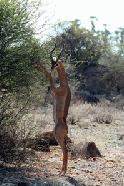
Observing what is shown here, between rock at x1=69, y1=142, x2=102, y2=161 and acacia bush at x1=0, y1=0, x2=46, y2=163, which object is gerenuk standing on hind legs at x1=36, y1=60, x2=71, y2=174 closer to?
acacia bush at x1=0, y1=0, x2=46, y2=163

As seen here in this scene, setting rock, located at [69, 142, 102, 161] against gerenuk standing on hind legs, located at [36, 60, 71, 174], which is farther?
rock, located at [69, 142, 102, 161]

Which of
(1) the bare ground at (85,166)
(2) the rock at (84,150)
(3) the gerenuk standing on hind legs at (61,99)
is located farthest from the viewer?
(2) the rock at (84,150)

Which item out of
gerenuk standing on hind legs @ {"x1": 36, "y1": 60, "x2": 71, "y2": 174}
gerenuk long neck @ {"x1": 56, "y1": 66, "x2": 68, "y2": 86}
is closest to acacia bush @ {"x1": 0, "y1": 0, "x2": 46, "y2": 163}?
gerenuk standing on hind legs @ {"x1": 36, "y1": 60, "x2": 71, "y2": 174}

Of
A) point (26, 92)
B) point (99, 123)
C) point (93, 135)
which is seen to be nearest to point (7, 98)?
point (26, 92)

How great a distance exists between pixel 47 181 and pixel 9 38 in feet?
9.42

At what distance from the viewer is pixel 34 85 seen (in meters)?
12.8

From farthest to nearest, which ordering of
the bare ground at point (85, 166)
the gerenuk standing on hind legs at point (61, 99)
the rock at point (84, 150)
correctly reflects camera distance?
the rock at point (84, 150)
the bare ground at point (85, 166)
the gerenuk standing on hind legs at point (61, 99)

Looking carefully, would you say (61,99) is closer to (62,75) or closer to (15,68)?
(62,75)

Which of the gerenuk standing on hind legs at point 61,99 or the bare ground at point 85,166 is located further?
the bare ground at point 85,166

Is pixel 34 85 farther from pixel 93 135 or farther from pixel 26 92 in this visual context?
pixel 93 135

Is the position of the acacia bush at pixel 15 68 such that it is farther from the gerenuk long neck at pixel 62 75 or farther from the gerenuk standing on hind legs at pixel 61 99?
Result: the gerenuk long neck at pixel 62 75

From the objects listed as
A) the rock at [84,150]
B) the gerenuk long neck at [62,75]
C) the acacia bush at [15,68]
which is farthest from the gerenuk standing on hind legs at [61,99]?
the rock at [84,150]

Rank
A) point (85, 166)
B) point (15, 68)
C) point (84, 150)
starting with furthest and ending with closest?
point (84, 150), point (85, 166), point (15, 68)

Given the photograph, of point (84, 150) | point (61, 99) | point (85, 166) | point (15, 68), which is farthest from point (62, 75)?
point (84, 150)
